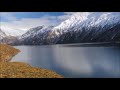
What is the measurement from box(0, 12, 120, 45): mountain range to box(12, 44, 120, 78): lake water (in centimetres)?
23

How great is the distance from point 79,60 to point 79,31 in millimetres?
597

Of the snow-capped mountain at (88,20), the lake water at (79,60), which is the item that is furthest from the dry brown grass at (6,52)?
the snow-capped mountain at (88,20)

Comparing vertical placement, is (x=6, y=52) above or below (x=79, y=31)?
below

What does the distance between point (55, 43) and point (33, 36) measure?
1.55 feet

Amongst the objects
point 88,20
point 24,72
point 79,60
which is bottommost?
Answer: point 24,72

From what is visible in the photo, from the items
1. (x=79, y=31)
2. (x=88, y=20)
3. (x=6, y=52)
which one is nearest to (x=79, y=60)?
(x=79, y=31)

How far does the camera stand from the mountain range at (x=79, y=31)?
6.13 meters

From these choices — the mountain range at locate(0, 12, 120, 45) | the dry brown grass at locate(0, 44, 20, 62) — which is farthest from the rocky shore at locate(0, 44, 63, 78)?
the mountain range at locate(0, 12, 120, 45)

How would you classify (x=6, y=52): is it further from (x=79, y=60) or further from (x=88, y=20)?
(x=88, y=20)

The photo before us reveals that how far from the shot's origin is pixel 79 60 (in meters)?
6.12

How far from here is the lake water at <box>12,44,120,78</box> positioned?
6074 mm
